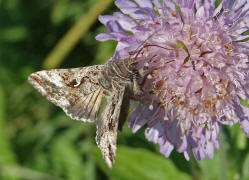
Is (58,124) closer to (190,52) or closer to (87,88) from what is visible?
(87,88)

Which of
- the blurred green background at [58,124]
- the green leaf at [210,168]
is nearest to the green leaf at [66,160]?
the blurred green background at [58,124]

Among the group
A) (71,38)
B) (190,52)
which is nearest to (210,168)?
(190,52)

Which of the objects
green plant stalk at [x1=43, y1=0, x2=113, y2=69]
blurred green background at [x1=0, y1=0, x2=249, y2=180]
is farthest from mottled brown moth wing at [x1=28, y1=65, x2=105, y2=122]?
green plant stalk at [x1=43, y1=0, x2=113, y2=69]

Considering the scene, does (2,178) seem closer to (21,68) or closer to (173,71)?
(21,68)

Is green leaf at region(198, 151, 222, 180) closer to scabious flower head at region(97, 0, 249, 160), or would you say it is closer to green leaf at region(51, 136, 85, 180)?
scabious flower head at region(97, 0, 249, 160)

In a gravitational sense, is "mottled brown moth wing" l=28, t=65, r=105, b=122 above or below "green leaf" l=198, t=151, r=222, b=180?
above
